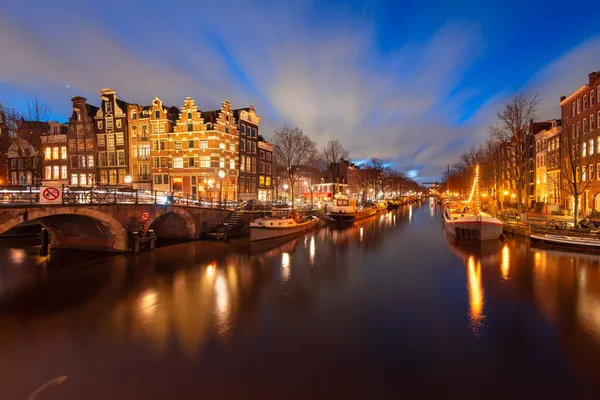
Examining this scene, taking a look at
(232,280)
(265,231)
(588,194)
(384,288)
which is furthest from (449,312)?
(588,194)

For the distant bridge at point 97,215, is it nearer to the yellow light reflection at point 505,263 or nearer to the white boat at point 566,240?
the yellow light reflection at point 505,263

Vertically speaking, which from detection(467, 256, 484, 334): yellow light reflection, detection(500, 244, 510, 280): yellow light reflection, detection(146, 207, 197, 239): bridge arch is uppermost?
detection(146, 207, 197, 239): bridge arch

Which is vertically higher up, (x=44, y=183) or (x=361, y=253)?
(x=44, y=183)

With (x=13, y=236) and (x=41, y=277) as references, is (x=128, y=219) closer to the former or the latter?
(x=41, y=277)

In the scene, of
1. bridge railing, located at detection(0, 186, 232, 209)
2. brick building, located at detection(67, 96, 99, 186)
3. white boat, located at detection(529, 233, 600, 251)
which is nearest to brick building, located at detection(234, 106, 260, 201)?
bridge railing, located at detection(0, 186, 232, 209)

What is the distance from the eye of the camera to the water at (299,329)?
934 centimetres

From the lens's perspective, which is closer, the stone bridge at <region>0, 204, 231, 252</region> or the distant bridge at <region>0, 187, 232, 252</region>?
the distant bridge at <region>0, 187, 232, 252</region>

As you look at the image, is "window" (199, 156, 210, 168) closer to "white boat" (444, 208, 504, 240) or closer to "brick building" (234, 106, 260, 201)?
"brick building" (234, 106, 260, 201)

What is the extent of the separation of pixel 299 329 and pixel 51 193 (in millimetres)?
18085

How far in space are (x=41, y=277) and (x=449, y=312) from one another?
918 inches

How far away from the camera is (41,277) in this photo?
822 inches

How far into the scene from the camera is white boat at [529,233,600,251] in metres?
26.5

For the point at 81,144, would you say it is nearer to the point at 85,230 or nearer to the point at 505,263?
the point at 85,230

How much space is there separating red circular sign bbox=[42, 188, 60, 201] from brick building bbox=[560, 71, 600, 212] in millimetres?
48598
